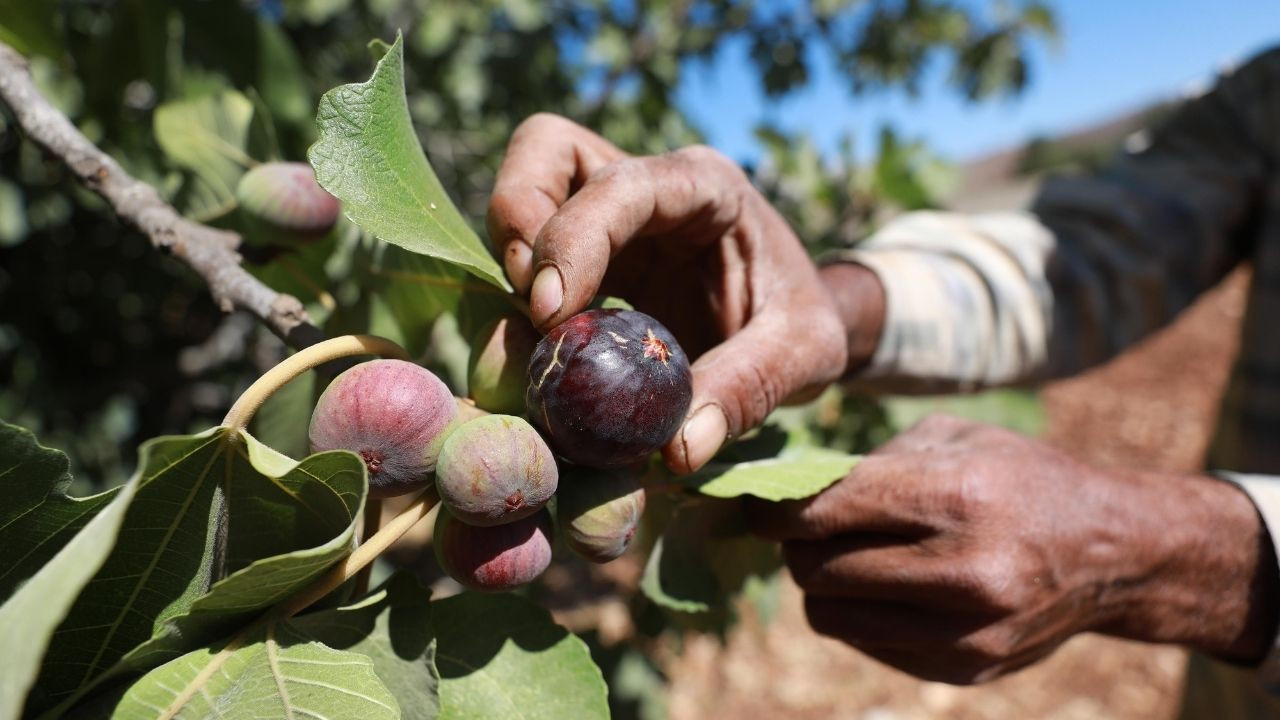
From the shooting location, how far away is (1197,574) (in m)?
1.87

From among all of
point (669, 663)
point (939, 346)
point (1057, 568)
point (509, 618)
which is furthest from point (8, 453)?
point (669, 663)

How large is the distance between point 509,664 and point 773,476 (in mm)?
464

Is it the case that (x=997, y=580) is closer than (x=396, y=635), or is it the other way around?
(x=396, y=635)

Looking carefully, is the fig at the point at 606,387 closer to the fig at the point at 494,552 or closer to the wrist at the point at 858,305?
the fig at the point at 494,552

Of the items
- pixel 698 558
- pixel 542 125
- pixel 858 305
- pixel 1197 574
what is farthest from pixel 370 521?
pixel 1197 574

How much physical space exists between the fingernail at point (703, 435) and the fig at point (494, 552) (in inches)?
8.8

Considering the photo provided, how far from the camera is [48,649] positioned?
0.90 metres

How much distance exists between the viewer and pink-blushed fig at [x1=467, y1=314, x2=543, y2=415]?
112cm

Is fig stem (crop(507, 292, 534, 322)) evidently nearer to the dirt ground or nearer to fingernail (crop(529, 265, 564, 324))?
fingernail (crop(529, 265, 564, 324))

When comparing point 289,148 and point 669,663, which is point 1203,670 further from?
point 289,148

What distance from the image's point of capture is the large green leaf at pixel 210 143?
5.37ft

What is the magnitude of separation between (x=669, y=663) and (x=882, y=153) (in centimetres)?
377

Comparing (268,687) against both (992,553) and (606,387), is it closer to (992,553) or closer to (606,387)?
(606,387)

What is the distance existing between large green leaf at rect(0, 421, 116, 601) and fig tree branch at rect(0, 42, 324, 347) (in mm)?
343
